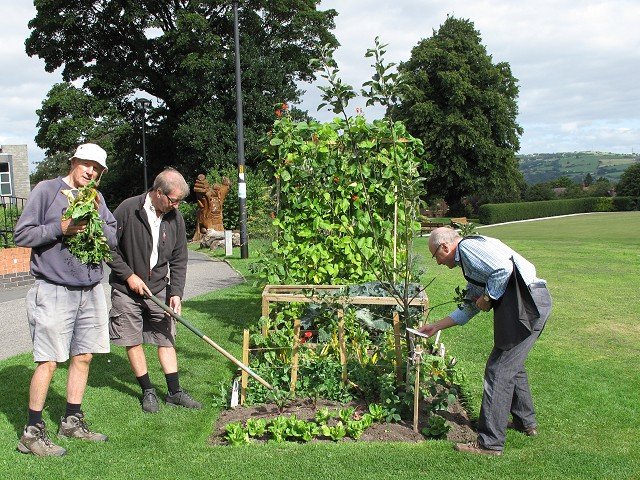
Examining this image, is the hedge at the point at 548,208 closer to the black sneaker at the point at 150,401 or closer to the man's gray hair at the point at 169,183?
the black sneaker at the point at 150,401

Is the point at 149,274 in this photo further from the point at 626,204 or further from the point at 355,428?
the point at 626,204

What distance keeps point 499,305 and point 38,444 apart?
321 centimetres

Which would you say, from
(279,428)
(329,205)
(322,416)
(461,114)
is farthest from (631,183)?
(279,428)

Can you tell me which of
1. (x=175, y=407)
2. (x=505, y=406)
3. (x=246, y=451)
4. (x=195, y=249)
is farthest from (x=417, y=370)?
(x=195, y=249)

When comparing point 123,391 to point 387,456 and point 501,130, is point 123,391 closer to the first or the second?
point 387,456

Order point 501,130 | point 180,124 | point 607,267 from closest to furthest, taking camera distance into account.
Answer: point 607,267 < point 180,124 < point 501,130

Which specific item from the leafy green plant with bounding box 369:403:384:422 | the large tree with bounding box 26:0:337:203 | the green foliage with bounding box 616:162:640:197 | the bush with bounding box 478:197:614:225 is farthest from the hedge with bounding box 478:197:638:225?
the leafy green plant with bounding box 369:403:384:422

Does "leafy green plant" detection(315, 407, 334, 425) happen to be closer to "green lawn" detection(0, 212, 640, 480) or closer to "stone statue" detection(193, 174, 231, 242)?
"green lawn" detection(0, 212, 640, 480)

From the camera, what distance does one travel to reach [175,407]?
16.9ft

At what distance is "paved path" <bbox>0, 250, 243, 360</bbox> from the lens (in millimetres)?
7344

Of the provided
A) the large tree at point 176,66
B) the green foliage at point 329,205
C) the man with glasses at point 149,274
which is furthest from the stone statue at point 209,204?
the man with glasses at point 149,274

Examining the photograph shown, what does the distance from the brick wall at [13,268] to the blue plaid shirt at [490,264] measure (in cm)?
968

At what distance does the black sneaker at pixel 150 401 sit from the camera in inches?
199

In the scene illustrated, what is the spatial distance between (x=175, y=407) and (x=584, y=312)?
639cm
